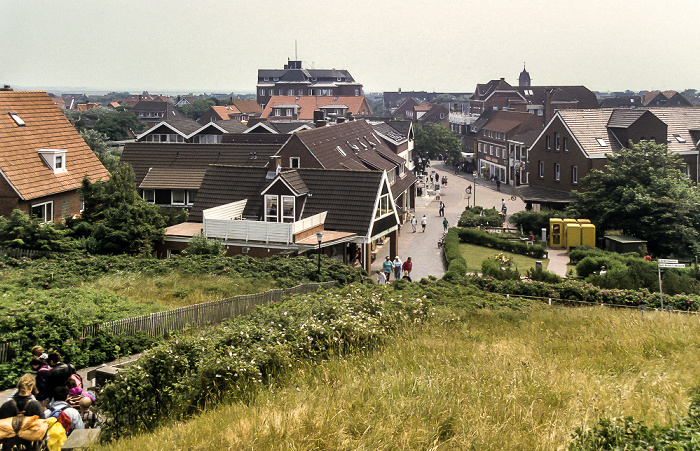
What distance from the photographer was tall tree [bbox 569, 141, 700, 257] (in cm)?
4075

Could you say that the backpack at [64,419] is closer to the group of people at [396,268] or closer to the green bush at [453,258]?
the green bush at [453,258]

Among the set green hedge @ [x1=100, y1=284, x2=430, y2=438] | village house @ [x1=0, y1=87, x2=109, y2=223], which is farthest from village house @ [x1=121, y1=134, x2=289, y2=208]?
green hedge @ [x1=100, y1=284, x2=430, y2=438]

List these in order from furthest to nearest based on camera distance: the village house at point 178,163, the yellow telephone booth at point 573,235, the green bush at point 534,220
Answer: the green bush at point 534,220, the village house at point 178,163, the yellow telephone booth at point 573,235

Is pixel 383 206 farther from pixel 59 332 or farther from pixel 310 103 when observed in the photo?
pixel 310 103

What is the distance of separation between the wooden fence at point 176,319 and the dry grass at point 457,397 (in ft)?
26.0

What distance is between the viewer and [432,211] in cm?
6147

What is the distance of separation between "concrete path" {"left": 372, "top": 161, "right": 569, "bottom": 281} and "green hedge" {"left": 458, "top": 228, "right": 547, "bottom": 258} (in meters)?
1.07

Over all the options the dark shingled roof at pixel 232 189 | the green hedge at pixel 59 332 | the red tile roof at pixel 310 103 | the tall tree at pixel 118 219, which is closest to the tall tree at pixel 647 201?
the dark shingled roof at pixel 232 189

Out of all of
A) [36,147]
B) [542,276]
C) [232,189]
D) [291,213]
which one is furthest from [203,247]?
[542,276]

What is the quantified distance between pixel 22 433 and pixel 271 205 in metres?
25.6

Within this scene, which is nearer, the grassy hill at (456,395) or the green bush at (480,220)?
the grassy hill at (456,395)

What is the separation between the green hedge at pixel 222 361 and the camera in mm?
10148

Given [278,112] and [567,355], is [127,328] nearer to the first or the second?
[567,355]

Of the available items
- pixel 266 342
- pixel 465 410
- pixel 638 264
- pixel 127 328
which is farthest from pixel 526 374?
pixel 638 264
